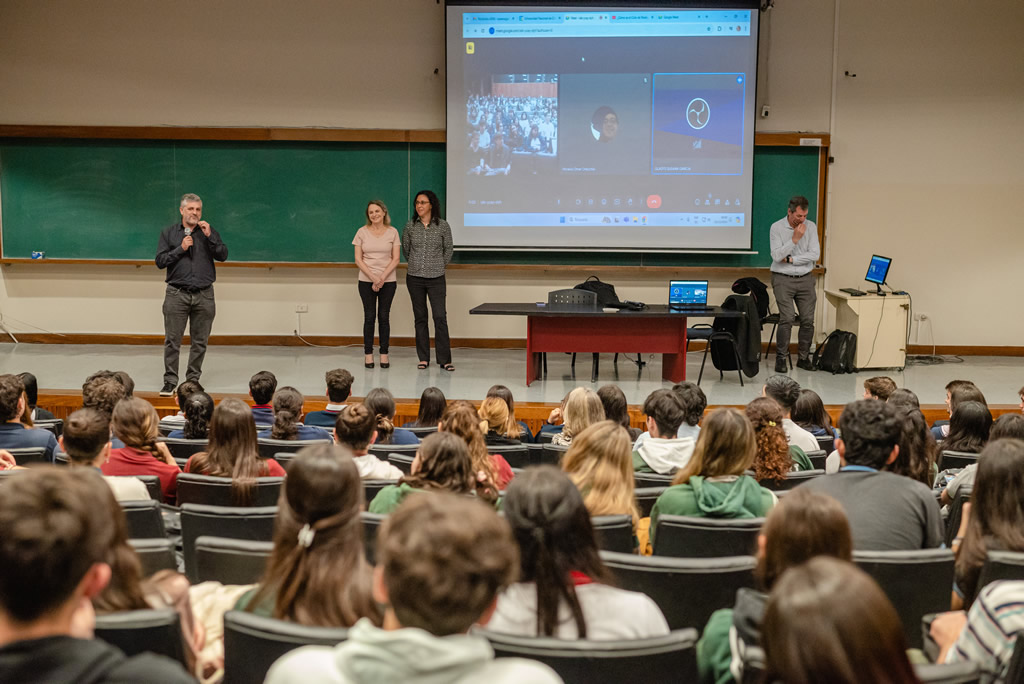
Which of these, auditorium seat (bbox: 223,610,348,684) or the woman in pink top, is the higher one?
the woman in pink top

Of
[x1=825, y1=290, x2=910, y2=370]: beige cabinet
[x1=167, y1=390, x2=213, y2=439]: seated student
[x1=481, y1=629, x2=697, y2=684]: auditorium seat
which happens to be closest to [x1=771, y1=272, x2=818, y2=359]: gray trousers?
[x1=825, y1=290, x2=910, y2=370]: beige cabinet

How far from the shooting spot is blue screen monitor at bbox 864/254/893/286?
8039 millimetres

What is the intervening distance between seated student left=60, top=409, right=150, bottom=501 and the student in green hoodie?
159cm

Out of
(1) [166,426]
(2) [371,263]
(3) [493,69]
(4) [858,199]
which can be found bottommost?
(1) [166,426]

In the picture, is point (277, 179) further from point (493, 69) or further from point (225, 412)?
point (225, 412)

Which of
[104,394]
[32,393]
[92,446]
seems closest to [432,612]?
[92,446]

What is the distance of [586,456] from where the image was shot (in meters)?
2.64

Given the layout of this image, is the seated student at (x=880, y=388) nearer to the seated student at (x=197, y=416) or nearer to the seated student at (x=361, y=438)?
the seated student at (x=361, y=438)

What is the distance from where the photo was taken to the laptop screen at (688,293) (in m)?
7.12

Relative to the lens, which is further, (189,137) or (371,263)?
(189,137)

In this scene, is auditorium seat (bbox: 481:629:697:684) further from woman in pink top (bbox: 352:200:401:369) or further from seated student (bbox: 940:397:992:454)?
woman in pink top (bbox: 352:200:401:369)

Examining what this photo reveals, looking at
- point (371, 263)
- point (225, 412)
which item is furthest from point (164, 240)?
point (225, 412)

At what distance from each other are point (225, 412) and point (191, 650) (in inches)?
56.4

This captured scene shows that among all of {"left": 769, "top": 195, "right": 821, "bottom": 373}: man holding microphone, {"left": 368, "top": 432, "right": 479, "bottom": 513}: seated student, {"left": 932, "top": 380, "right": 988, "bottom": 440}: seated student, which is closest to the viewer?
{"left": 368, "top": 432, "right": 479, "bottom": 513}: seated student
